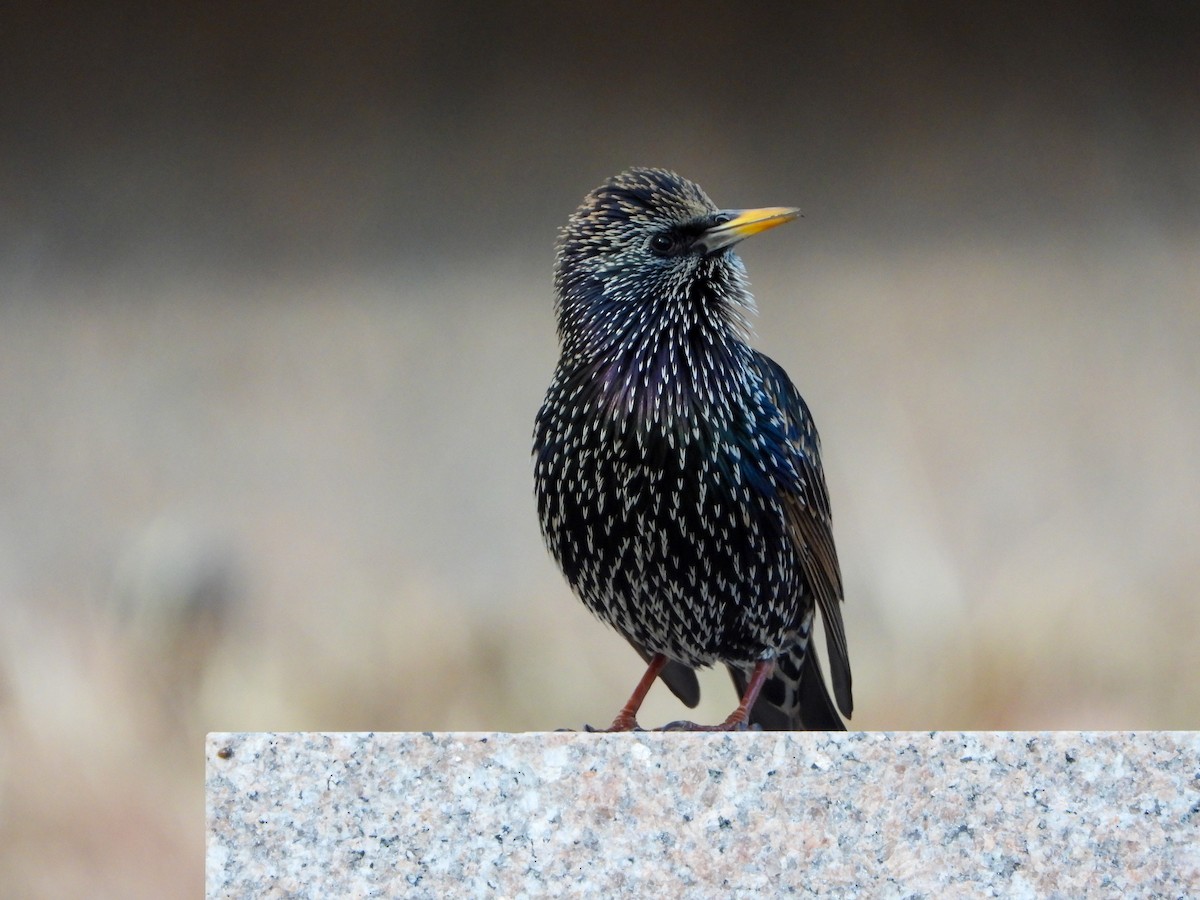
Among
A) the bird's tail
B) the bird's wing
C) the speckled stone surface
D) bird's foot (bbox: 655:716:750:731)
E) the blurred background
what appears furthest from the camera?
the blurred background

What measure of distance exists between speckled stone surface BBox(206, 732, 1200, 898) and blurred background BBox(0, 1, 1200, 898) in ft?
5.13

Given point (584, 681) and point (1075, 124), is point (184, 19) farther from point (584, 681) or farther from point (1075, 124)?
point (1075, 124)

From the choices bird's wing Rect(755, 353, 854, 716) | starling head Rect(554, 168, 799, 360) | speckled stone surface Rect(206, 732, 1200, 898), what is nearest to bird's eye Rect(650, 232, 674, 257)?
starling head Rect(554, 168, 799, 360)

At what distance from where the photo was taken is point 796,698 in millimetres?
1900

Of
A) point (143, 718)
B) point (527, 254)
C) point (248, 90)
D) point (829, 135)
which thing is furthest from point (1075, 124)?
point (143, 718)

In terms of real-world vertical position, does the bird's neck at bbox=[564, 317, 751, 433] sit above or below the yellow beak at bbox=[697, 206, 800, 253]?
below

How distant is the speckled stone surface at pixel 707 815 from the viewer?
1.12 meters

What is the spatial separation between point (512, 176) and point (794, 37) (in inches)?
25.5

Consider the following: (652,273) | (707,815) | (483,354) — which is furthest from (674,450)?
(483,354)

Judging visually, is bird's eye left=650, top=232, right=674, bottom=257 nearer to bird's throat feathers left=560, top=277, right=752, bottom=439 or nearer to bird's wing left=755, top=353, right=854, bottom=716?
bird's throat feathers left=560, top=277, right=752, bottom=439

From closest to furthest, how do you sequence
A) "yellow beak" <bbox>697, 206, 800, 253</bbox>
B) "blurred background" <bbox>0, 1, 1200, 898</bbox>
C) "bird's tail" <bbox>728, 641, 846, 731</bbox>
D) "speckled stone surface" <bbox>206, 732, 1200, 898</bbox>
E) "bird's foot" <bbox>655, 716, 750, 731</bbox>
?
"speckled stone surface" <bbox>206, 732, 1200, 898</bbox> → "bird's foot" <bbox>655, 716, 750, 731</bbox> → "yellow beak" <bbox>697, 206, 800, 253</bbox> → "bird's tail" <bbox>728, 641, 846, 731</bbox> → "blurred background" <bbox>0, 1, 1200, 898</bbox>

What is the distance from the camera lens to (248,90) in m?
2.79

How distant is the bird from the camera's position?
5.16 ft

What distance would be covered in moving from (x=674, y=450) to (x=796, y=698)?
0.52m
